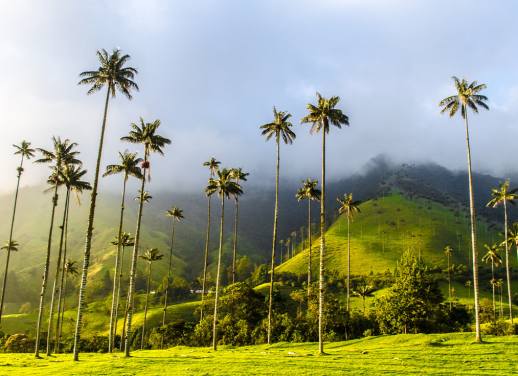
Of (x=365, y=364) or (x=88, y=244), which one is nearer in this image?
(x=365, y=364)

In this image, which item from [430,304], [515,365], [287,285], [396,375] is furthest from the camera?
[287,285]

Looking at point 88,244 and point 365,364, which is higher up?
point 88,244

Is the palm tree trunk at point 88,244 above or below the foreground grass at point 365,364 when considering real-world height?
above

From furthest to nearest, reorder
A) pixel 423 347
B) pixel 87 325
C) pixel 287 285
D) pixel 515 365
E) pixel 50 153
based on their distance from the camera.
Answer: pixel 287 285
pixel 87 325
pixel 50 153
pixel 423 347
pixel 515 365

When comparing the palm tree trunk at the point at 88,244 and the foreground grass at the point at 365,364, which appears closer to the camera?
the foreground grass at the point at 365,364

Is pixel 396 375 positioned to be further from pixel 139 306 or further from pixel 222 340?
pixel 139 306

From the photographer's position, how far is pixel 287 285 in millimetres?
181500

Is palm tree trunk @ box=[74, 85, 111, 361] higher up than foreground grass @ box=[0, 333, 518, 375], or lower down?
higher up

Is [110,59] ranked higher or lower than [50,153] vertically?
higher

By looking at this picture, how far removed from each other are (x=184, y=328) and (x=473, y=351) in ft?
273

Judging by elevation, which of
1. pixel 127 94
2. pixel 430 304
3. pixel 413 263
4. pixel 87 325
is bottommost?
pixel 87 325

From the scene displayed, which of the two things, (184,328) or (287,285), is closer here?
(184,328)

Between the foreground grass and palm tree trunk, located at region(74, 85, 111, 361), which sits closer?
the foreground grass

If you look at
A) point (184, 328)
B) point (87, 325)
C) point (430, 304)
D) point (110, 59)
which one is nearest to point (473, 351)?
point (430, 304)
